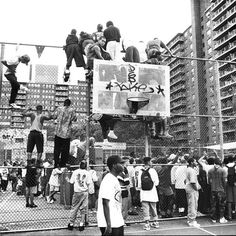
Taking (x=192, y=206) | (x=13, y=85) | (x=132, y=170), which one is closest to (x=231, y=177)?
(x=192, y=206)

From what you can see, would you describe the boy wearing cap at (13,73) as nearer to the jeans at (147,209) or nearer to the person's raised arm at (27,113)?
the person's raised arm at (27,113)

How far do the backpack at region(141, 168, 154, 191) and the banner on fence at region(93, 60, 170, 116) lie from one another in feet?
4.90

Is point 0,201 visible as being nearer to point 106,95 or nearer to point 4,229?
point 4,229

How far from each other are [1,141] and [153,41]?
15.7 ft

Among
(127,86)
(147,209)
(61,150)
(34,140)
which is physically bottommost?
(147,209)

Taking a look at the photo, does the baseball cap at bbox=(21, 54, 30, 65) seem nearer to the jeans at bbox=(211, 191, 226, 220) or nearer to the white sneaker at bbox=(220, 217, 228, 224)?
the jeans at bbox=(211, 191, 226, 220)

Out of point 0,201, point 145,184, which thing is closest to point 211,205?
point 145,184

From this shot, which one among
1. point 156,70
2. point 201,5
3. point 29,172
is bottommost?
point 29,172

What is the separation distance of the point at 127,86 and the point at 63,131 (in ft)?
6.71

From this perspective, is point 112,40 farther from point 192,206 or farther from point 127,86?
point 192,206

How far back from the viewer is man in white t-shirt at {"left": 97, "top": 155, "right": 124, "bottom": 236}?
399 cm

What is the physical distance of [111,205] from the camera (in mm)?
4148

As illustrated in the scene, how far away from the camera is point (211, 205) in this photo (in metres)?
8.63

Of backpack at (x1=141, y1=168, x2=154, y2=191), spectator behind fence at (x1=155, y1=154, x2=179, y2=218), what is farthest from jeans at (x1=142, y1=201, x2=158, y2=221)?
spectator behind fence at (x1=155, y1=154, x2=179, y2=218)
